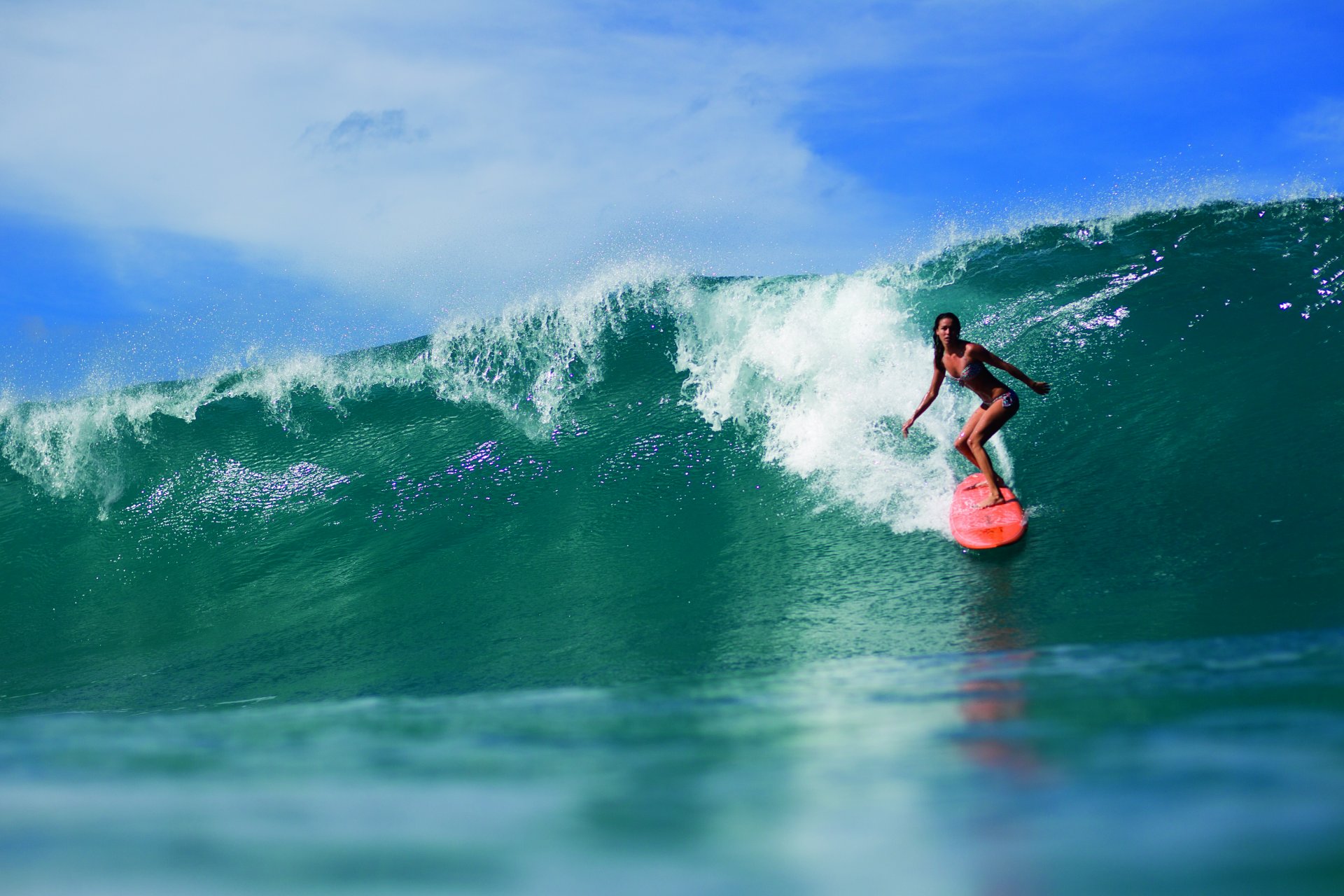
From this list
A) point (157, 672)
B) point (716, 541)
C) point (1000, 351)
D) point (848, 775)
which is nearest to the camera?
point (848, 775)

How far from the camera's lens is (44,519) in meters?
9.91

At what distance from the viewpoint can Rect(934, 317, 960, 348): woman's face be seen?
19.9 feet

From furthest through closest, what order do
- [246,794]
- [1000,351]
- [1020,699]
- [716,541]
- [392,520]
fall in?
[1000,351]
[392,520]
[716,541]
[1020,699]
[246,794]

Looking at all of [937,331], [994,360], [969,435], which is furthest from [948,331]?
[969,435]

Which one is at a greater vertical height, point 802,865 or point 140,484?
point 140,484

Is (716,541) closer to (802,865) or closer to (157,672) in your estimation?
(157,672)

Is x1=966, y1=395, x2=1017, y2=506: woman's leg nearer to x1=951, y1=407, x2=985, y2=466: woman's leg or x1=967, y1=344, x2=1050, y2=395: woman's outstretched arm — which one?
x1=951, y1=407, x2=985, y2=466: woman's leg

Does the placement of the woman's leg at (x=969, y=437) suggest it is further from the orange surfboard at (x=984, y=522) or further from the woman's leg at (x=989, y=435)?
the orange surfboard at (x=984, y=522)

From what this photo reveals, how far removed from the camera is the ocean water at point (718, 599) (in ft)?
3.77

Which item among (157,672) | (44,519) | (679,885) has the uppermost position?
(44,519)

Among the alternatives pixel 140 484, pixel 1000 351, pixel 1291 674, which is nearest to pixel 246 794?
pixel 1291 674

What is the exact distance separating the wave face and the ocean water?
1.7 inches

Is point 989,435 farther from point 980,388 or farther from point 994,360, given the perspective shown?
point 994,360

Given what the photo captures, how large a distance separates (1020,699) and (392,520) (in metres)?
6.82
